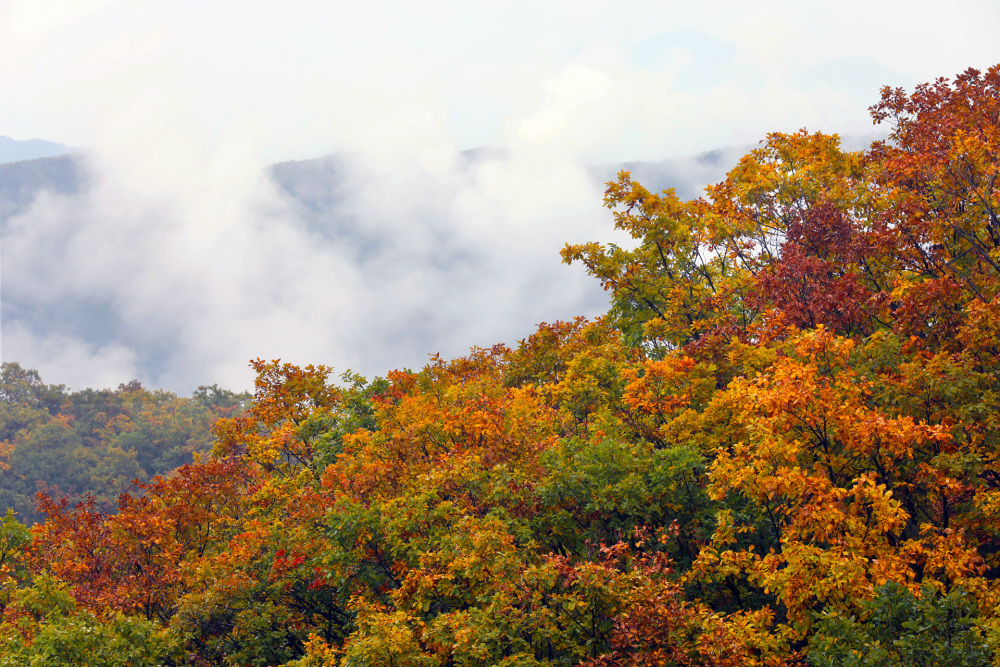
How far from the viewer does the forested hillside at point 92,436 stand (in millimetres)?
82938

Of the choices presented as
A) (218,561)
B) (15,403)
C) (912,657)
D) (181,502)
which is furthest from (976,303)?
(15,403)

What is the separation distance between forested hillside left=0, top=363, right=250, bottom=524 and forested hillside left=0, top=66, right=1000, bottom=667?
6596 centimetres

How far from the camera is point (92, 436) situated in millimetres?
96688

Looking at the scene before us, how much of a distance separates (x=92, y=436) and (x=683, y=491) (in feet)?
338

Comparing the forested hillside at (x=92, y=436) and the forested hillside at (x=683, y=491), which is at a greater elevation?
the forested hillside at (x=92, y=436)

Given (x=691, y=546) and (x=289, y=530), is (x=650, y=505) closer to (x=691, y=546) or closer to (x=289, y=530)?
(x=691, y=546)

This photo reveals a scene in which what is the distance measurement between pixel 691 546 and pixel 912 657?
4.75 m

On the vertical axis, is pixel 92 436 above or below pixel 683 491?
above

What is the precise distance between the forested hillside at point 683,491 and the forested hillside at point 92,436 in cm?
6596

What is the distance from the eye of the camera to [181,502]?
19359mm

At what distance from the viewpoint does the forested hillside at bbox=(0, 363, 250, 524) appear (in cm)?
8294

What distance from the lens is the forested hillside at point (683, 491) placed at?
883 centimetres

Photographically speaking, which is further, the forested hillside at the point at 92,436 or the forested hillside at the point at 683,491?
the forested hillside at the point at 92,436

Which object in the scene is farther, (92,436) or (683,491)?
(92,436)
